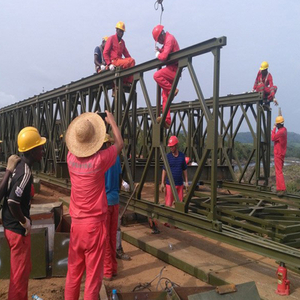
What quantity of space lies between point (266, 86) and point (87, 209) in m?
9.62

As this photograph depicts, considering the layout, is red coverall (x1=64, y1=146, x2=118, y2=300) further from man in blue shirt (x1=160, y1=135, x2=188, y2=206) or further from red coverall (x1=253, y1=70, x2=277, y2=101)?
red coverall (x1=253, y1=70, x2=277, y2=101)

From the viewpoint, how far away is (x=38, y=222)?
17.1 feet

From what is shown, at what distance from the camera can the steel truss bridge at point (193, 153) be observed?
4.65 metres

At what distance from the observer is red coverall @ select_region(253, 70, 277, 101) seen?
33.4 feet

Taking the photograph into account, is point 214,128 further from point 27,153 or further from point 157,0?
point 157,0

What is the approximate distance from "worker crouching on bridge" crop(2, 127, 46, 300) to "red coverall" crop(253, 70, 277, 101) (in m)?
8.49

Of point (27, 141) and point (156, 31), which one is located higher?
point (156, 31)

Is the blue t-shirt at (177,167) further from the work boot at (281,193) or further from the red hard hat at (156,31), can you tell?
the work boot at (281,193)

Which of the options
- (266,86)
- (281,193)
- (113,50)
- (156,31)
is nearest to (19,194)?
(156,31)

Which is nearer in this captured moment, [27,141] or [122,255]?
[27,141]

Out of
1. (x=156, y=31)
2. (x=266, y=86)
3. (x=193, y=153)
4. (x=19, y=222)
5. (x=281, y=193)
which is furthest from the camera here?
(x=193, y=153)

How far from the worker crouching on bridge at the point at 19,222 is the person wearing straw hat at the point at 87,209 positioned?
0.48 metres

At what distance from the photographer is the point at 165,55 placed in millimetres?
5367

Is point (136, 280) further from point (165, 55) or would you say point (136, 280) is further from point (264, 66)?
point (264, 66)
